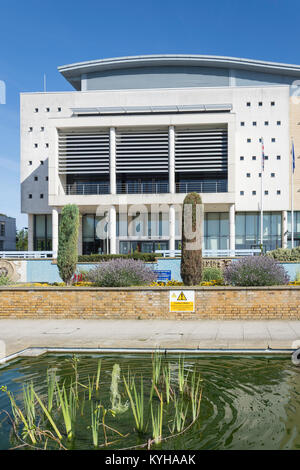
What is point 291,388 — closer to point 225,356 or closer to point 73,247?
point 225,356

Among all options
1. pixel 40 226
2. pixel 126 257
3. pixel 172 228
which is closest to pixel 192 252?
pixel 126 257

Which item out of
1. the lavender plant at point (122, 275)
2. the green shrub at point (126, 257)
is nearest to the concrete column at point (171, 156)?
the green shrub at point (126, 257)

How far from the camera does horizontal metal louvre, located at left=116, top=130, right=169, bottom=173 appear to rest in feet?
133

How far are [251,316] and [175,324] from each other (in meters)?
2.36

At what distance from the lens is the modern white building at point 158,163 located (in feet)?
131

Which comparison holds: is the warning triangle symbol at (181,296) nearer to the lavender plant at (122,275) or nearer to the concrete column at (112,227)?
the lavender plant at (122,275)

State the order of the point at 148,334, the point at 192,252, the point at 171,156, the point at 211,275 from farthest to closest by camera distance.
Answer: the point at 171,156, the point at 211,275, the point at 192,252, the point at 148,334

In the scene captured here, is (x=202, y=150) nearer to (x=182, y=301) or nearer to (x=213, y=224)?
(x=213, y=224)

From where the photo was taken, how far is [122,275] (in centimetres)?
1417

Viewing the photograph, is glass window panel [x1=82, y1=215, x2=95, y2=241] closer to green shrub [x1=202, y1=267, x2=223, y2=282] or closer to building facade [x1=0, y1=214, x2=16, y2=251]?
green shrub [x1=202, y1=267, x2=223, y2=282]

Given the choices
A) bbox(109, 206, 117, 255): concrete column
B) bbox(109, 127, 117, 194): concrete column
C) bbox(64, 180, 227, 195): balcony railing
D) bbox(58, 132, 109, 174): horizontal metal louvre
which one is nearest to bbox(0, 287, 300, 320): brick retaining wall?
bbox(109, 206, 117, 255): concrete column

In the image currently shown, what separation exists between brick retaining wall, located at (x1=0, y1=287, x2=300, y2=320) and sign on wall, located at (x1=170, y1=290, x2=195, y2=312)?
126 mm

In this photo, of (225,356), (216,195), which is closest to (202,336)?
(225,356)

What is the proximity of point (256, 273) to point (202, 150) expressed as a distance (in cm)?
2828
